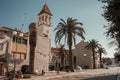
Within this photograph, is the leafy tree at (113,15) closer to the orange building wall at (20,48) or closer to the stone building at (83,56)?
the orange building wall at (20,48)

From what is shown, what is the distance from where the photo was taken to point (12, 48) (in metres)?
40.4

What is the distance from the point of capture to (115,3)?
1519cm

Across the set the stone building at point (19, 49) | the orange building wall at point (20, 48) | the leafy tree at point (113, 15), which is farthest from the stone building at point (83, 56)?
the leafy tree at point (113, 15)

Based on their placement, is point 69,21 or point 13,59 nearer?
point 13,59

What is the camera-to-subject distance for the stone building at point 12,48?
38.4m

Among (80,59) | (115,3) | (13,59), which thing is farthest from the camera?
(80,59)

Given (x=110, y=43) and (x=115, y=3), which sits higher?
(x=115, y=3)

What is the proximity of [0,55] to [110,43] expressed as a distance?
76.9 ft

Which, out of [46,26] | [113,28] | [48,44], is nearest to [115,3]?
[113,28]

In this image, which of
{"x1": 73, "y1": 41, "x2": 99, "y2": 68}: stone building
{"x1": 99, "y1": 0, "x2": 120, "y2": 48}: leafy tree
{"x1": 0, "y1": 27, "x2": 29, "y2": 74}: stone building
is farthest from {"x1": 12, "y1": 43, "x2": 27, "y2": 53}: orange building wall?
{"x1": 73, "y1": 41, "x2": 99, "y2": 68}: stone building

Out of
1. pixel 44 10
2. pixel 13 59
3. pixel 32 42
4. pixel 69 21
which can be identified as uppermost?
pixel 44 10

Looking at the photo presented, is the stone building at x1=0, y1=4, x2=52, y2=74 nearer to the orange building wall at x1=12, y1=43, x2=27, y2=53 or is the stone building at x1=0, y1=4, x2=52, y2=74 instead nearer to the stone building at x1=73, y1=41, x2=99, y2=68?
the orange building wall at x1=12, y1=43, x2=27, y2=53

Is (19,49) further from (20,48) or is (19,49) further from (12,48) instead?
(12,48)

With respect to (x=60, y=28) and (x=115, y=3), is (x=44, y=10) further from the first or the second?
(x=115, y=3)
